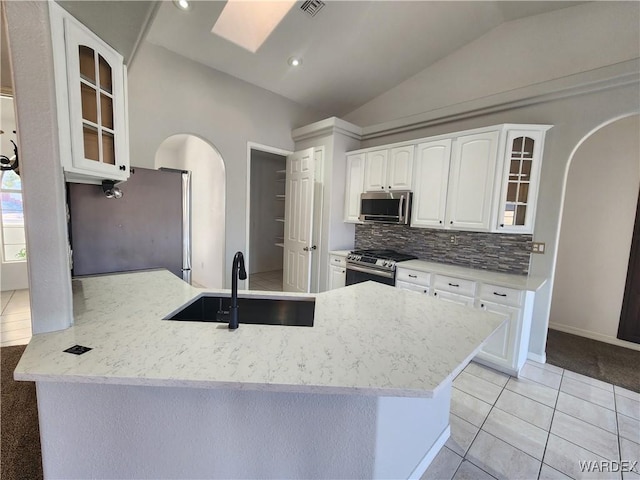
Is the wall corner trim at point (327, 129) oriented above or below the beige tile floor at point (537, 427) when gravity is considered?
above

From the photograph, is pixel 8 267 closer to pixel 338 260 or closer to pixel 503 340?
pixel 338 260

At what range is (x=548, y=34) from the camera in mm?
2744

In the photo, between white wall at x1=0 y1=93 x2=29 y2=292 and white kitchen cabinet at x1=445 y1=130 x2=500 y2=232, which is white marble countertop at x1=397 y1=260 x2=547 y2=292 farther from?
white wall at x1=0 y1=93 x2=29 y2=292

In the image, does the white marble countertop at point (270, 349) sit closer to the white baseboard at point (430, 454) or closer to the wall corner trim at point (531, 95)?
the white baseboard at point (430, 454)

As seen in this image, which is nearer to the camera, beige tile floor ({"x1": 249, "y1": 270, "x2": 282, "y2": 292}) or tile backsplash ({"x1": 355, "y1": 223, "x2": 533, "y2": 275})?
tile backsplash ({"x1": 355, "y1": 223, "x2": 533, "y2": 275})

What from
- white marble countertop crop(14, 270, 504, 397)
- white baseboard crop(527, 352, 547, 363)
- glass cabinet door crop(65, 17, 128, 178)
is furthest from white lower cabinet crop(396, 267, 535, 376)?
glass cabinet door crop(65, 17, 128, 178)

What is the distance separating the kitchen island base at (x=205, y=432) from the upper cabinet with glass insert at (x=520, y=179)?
7.94 ft

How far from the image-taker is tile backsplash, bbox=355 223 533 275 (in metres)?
2.87

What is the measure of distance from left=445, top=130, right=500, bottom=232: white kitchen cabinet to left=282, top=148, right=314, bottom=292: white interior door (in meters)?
1.72

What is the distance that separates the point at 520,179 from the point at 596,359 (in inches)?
81.8

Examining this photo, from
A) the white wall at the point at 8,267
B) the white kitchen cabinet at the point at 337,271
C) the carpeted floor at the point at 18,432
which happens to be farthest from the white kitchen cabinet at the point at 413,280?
the white wall at the point at 8,267

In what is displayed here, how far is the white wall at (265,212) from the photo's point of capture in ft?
20.7

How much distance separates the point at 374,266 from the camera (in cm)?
334

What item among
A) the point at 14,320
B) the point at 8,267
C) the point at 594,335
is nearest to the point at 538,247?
the point at 594,335
